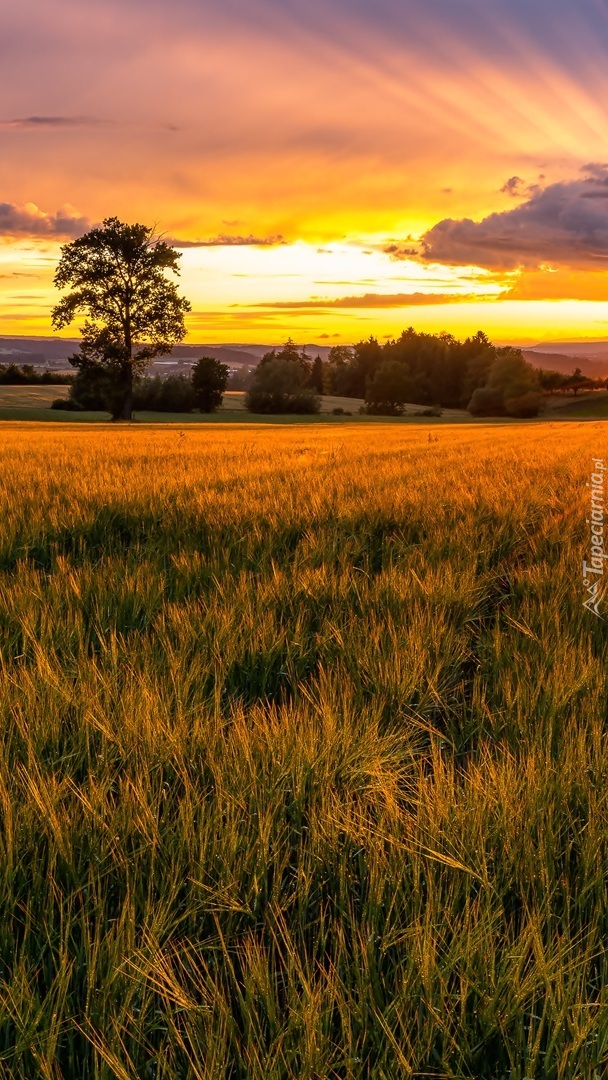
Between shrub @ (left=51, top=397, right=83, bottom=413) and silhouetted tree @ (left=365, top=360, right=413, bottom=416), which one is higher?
silhouetted tree @ (left=365, top=360, right=413, bottom=416)

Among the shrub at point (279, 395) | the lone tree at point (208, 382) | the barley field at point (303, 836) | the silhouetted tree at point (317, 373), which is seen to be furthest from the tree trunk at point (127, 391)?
the silhouetted tree at point (317, 373)

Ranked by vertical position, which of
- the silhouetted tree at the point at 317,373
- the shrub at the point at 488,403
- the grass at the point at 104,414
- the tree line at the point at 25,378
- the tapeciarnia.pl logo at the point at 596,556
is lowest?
the tapeciarnia.pl logo at the point at 596,556

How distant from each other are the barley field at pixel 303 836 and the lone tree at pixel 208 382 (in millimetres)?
66616

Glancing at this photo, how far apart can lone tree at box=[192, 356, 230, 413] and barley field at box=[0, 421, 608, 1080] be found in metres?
66.6

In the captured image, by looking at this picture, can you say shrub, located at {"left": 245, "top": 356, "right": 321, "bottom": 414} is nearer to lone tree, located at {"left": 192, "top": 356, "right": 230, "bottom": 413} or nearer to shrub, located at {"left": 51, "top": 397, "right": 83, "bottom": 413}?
lone tree, located at {"left": 192, "top": 356, "right": 230, "bottom": 413}

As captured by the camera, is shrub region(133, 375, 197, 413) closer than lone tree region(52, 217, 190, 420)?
No

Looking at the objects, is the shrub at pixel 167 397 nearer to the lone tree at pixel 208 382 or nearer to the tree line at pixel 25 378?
the lone tree at pixel 208 382

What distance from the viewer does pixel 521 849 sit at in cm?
153

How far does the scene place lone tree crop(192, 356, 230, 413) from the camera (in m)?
68.4

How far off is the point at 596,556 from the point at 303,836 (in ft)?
9.94

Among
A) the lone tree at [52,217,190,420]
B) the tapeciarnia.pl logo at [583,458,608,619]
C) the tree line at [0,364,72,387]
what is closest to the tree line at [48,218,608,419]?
the lone tree at [52,217,190,420]

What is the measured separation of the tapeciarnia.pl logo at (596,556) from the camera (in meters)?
3.35

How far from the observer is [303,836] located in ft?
5.61

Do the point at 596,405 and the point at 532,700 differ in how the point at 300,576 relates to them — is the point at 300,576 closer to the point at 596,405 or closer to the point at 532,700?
the point at 532,700
